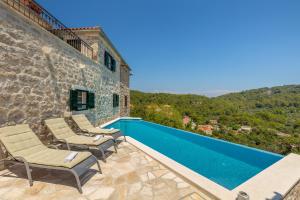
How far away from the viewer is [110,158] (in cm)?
418

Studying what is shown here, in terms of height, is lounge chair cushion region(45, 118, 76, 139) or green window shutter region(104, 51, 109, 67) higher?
green window shutter region(104, 51, 109, 67)

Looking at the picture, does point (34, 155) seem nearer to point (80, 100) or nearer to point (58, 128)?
point (58, 128)

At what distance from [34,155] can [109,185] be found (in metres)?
1.59

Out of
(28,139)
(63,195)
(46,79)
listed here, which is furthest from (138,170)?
(46,79)

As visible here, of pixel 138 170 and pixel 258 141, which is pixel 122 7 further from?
pixel 258 141

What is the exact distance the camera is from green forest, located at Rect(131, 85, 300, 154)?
11942mm

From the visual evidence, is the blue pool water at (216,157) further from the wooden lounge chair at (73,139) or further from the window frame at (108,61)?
the window frame at (108,61)

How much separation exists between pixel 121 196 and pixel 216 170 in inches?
130

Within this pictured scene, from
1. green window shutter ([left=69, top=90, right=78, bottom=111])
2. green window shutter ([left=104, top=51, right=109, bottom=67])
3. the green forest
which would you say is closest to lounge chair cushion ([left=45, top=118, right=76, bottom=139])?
green window shutter ([left=69, top=90, right=78, bottom=111])

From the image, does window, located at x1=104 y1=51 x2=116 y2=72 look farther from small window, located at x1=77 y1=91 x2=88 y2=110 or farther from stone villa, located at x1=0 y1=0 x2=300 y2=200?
stone villa, located at x1=0 y1=0 x2=300 y2=200

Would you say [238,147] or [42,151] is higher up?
[42,151]

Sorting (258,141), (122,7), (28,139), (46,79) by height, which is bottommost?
(258,141)

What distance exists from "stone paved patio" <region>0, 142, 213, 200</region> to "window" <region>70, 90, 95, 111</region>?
116 inches

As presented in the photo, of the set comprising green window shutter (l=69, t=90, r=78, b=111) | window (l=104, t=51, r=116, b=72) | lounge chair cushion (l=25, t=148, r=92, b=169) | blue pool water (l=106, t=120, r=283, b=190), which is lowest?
blue pool water (l=106, t=120, r=283, b=190)
